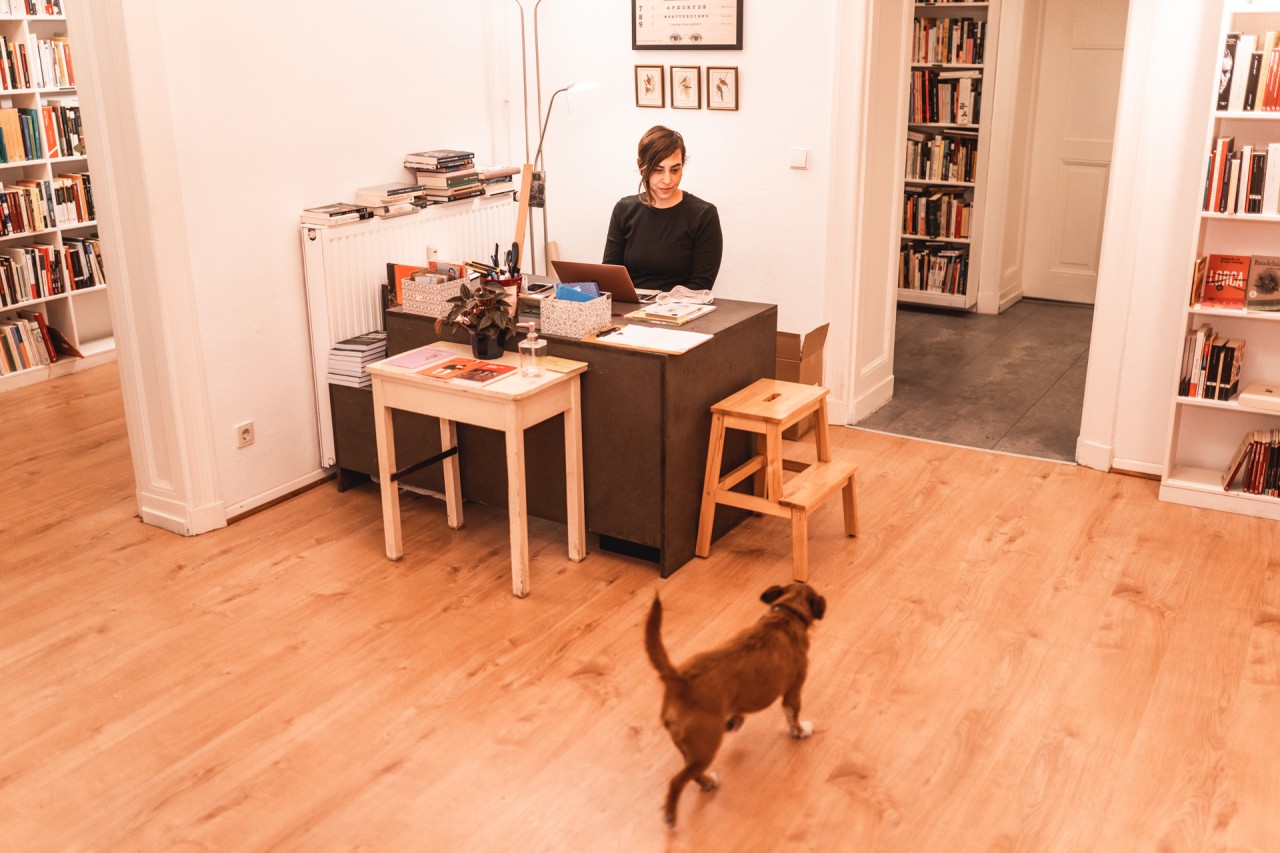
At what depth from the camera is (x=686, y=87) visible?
221 inches

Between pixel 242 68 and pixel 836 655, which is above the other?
pixel 242 68

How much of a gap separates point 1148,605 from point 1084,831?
51.1 inches

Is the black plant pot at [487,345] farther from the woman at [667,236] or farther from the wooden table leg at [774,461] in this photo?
the woman at [667,236]

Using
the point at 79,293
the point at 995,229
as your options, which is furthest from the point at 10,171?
the point at 995,229

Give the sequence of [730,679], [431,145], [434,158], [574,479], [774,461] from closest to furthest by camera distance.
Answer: [730,679] < [774,461] < [574,479] < [434,158] < [431,145]

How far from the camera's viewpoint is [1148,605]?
3.94m

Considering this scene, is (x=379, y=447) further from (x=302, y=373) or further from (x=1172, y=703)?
(x=1172, y=703)

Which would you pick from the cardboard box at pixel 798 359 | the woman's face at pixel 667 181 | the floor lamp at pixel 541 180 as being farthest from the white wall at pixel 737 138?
the cardboard box at pixel 798 359

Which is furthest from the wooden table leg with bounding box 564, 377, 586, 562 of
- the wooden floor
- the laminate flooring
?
the laminate flooring

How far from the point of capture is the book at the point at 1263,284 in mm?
4477

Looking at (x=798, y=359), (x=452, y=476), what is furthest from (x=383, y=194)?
(x=798, y=359)

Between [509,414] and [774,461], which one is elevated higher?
[509,414]

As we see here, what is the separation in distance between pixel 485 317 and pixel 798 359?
1.36m

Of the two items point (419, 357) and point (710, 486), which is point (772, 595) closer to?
point (710, 486)
